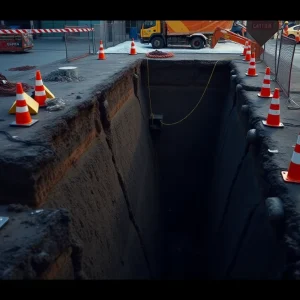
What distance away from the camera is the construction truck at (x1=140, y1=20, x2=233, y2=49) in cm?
1781

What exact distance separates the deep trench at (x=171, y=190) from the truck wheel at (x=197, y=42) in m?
7.54

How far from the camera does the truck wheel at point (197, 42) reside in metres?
17.7

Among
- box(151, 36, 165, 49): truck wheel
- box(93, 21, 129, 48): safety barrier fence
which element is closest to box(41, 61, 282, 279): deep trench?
box(93, 21, 129, 48): safety barrier fence

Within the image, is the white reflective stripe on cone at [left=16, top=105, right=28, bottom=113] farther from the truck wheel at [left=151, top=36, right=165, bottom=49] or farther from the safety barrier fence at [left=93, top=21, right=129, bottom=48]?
the truck wheel at [left=151, top=36, right=165, bottom=49]

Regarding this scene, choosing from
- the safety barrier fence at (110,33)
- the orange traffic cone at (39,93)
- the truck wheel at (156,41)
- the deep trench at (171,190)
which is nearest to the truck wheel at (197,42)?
the truck wheel at (156,41)

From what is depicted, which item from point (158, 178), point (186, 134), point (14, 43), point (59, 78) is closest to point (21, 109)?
point (59, 78)

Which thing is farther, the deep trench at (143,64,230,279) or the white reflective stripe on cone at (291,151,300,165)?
the deep trench at (143,64,230,279)

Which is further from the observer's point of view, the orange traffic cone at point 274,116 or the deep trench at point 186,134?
the deep trench at point 186,134

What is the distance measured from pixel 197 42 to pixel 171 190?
9.71 m

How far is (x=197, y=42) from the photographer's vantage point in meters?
17.8

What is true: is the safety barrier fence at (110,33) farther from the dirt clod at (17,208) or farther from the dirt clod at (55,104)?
the dirt clod at (17,208)

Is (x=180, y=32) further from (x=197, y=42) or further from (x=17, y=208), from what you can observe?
(x=17, y=208)

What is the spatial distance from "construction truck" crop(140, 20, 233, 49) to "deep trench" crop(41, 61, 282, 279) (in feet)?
25.1
